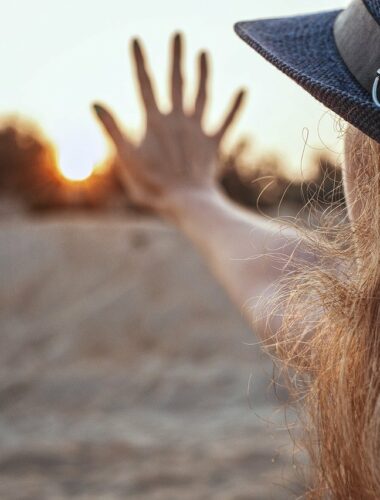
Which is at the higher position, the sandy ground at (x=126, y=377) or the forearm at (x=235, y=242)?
the sandy ground at (x=126, y=377)

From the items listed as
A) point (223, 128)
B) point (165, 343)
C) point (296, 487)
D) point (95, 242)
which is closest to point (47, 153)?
point (95, 242)

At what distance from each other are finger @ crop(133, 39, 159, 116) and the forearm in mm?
153

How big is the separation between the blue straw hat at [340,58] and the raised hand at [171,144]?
0.35m

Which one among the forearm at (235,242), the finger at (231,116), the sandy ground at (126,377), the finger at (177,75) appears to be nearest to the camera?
the forearm at (235,242)

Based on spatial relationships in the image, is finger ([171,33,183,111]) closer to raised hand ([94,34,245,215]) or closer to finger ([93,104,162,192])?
raised hand ([94,34,245,215])

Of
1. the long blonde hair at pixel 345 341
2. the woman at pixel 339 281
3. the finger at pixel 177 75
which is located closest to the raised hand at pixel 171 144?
the finger at pixel 177 75

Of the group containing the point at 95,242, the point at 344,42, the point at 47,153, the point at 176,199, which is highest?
the point at 47,153

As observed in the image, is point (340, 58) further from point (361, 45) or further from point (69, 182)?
point (69, 182)

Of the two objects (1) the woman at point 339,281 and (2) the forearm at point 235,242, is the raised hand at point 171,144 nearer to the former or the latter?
(2) the forearm at point 235,242

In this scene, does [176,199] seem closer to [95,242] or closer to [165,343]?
[165,343]

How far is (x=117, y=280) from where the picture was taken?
8.05 meters

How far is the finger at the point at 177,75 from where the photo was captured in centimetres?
124

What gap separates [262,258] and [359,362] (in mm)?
390

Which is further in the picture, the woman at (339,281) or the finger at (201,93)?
the finger at (201,93)
